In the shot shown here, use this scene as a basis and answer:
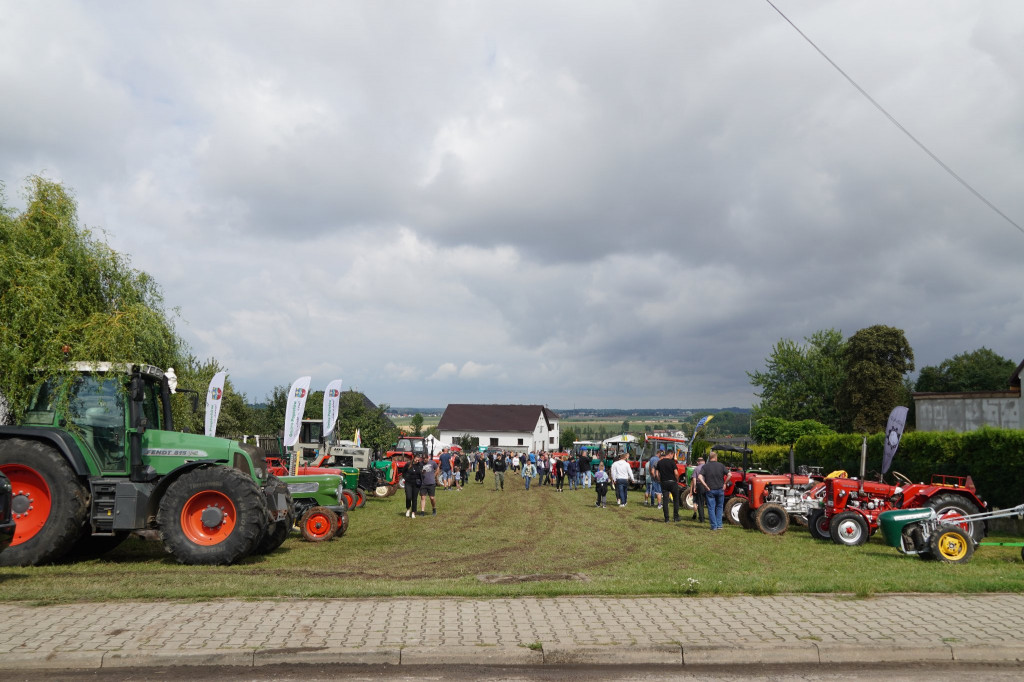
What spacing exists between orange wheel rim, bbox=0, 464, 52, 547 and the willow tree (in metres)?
1.10

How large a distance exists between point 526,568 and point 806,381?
5922cm

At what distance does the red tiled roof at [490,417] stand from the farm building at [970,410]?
7592 cm

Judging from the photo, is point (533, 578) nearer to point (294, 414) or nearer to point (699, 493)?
point (699, 493)

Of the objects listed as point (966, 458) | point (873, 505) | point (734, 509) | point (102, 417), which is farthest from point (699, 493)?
point (102, 417)

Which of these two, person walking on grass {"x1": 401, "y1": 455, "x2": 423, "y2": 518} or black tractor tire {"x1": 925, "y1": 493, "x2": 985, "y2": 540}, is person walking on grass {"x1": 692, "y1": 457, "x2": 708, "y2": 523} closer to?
black tractor tire {"x1": 925, "y1": 493, "x2": 985, "y2": 540}

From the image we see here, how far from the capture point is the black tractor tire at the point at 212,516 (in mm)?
9805

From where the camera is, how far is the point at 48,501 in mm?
9758

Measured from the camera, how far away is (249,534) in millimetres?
9859

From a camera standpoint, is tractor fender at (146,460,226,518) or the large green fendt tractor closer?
the large green fendt tractor

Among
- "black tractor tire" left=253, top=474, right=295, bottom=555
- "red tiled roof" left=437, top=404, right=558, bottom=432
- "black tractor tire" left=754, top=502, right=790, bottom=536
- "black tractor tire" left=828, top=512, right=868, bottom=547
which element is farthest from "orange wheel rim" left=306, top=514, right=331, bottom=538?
"red tiled roof" left=437, top=404, right=558, bottom=432

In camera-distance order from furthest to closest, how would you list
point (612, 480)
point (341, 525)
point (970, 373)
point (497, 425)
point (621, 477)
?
point (497, 425) → point (970, 373) → point (612, 480) → point (621, 477) → point (341, 525)

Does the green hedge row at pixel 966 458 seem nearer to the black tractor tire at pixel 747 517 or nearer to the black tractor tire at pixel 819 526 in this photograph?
the black tractor tire at pixel 747 517

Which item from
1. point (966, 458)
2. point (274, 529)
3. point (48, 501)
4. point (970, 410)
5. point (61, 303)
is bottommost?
point (274, 529)

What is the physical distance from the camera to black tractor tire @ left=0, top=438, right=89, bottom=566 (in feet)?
31.1
